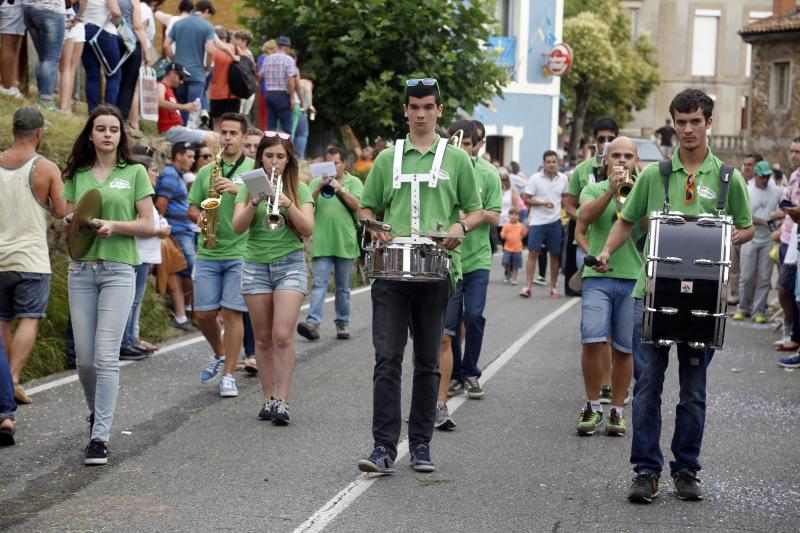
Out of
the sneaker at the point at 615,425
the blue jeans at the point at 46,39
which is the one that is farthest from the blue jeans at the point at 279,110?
the sneaker at the point at 615,425

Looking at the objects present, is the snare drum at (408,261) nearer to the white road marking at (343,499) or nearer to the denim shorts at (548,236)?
the white road marking at (343,499)

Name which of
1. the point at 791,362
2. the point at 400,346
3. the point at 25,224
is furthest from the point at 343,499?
the point at 791,362

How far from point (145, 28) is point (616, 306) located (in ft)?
31.1

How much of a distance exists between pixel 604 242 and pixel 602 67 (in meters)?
48.7

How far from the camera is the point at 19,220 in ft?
30.1

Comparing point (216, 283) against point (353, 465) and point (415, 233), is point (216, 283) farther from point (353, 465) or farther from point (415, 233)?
point (415, 233)

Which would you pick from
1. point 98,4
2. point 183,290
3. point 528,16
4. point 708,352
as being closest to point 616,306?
point 708,352

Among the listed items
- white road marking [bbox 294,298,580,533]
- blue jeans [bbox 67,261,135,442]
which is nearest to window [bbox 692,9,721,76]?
white road marking [bbox 294,298,580,533]

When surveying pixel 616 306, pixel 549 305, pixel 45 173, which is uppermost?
pixel 45 173

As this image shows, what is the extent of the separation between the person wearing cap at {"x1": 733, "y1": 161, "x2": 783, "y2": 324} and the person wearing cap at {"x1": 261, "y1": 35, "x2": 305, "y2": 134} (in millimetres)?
6765

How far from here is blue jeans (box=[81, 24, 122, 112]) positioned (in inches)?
611

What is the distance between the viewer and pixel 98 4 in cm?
1549

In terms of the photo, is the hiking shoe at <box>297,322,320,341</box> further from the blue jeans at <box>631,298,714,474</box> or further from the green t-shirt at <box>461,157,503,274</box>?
the blue jeans at <box>631,298,714,474</box>

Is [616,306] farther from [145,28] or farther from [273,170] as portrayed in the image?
[145,28]
